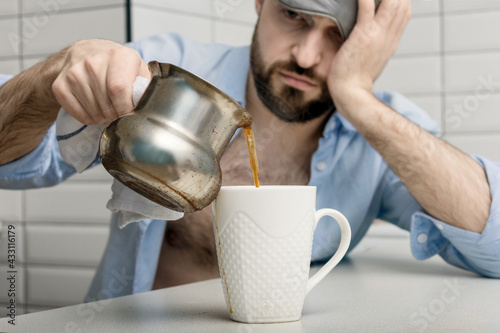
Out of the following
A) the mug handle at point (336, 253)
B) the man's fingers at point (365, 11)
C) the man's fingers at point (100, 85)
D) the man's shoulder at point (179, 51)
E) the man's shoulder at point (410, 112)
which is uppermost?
the man's fingers at point (100, 85)

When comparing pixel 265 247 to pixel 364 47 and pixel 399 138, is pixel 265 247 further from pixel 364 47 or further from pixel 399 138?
pixel 364 47

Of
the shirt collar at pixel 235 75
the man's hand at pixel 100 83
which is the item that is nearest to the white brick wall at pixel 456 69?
the shirt collar at pixel 235 75

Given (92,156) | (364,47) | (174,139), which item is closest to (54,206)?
(364,47)

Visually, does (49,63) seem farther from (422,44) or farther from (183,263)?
(422,44)

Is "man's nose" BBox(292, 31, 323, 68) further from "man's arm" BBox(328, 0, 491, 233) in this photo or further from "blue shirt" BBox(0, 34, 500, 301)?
"blue shirt" BBox(0, 34, 500, 301)

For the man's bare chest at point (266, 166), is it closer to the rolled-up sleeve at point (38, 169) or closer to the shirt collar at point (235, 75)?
the shirt collar at point (235, 75)

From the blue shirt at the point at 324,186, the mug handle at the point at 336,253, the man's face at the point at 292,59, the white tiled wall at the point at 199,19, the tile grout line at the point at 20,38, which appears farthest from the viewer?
the white tiled wall at the point at 199,19

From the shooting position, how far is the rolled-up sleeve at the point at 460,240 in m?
1.00

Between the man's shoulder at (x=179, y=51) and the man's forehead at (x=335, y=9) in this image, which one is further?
the man's shoulder at (x=179, y=51)

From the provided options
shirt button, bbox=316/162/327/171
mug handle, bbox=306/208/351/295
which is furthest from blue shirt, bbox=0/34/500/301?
mug handle, bbox=306/208/351/295

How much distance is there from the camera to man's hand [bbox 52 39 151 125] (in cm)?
58

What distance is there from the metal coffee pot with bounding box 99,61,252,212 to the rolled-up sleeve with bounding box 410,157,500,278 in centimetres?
61

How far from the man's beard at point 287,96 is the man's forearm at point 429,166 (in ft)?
0.44

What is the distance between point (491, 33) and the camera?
2424mm
